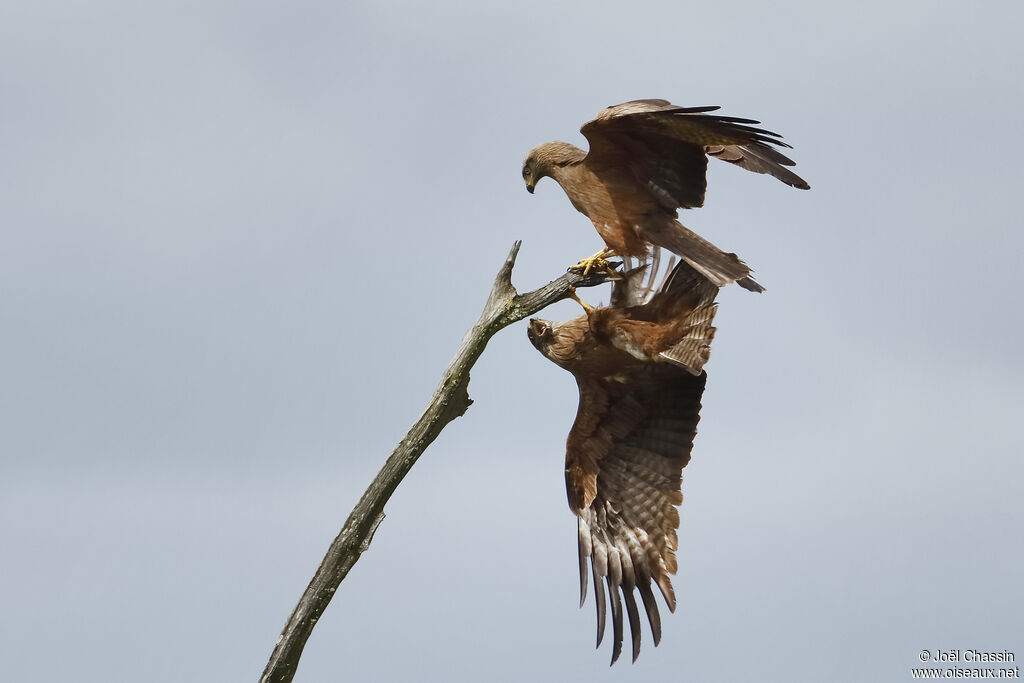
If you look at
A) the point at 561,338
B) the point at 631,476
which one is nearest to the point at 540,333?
the point at 561,338

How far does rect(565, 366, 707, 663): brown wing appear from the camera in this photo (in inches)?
335

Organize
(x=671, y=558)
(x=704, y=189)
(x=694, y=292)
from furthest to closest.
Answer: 1. (x=671, y=558)
2. (x=694, y=292)
3. (x=704, y=189)

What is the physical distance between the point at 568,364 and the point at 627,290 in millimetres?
700

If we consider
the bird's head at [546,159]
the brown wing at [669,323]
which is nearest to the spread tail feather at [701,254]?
the brown wing at [669,323]

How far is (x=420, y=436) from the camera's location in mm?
7910

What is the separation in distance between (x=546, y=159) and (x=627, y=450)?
216cm

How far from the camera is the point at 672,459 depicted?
8.64m

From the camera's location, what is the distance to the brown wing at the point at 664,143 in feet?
23.4

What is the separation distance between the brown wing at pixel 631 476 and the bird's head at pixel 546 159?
1.46m

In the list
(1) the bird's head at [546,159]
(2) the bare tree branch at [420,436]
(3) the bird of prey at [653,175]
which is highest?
(1) the bird's head at [546,159]

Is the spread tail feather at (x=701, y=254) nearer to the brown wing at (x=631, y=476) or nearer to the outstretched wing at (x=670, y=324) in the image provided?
the outstretched wing at (x=670, y=324)

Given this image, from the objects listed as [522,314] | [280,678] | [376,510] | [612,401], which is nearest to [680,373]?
[612,401]

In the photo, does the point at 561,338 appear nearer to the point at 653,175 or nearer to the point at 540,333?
the point at 540,333

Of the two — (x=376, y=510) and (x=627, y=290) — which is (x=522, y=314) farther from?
(x=376, y=510)
